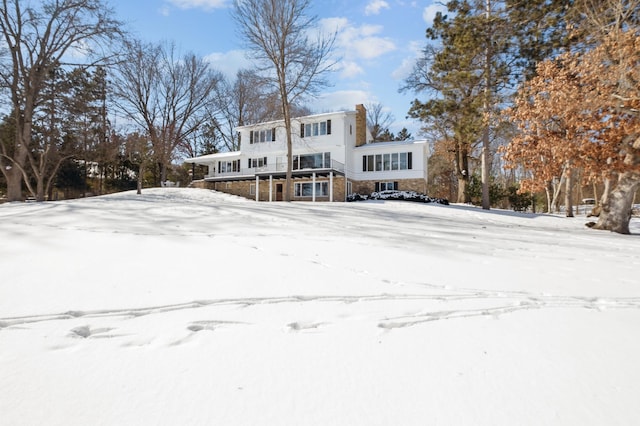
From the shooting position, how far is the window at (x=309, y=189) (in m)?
21.7

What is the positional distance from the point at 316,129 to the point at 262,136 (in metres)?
4.64

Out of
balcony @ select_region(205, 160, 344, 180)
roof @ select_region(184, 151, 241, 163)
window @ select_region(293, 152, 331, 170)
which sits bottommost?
balcony @ select_region(205, 160, 344, 180)

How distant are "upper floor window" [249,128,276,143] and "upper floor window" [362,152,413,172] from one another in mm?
7396

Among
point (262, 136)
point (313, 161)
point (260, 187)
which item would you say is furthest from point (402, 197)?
point (262, 136)

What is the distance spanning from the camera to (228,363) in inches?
59.4

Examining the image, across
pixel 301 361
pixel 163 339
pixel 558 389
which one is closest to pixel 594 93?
pixel 558 389

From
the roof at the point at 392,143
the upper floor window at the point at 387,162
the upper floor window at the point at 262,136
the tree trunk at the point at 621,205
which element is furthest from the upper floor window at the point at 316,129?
the tree trunk at the point at 621,205

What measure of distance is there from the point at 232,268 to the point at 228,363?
1673 mm

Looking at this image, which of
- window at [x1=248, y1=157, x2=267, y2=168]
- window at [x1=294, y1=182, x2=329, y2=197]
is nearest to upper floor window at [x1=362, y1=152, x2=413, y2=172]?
window at [x1=294, y1=182, x2=329, y2=197]

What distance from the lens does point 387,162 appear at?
2164cm

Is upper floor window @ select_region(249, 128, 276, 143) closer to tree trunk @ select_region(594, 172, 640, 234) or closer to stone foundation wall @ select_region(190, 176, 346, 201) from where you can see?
stone foundation wall @ select_region(190, 176, 346, 201)

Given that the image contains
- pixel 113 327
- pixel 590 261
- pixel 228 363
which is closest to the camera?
pixel 228 363

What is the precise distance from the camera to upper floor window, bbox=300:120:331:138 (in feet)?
→ 71.6

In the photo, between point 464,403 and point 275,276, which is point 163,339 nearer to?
point 275,276
